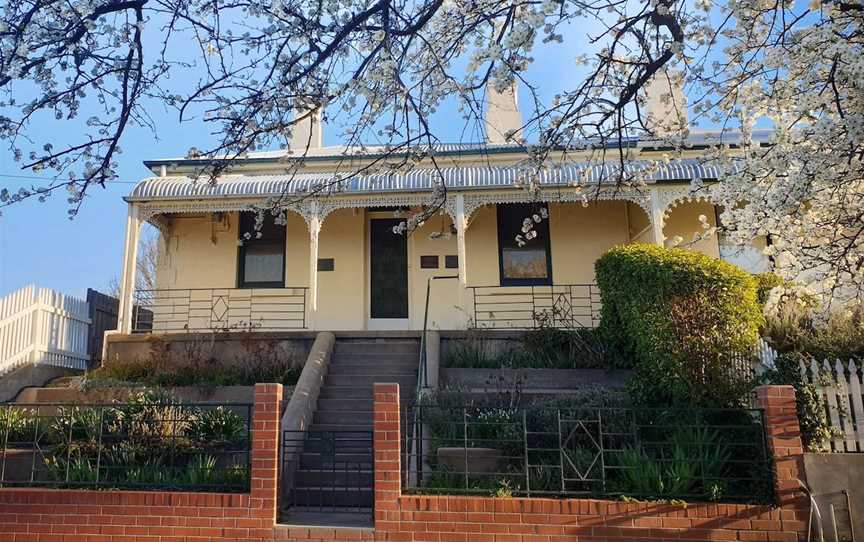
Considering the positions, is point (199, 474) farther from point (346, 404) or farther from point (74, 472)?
point (346, 404)

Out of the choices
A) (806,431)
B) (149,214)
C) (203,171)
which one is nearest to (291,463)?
(203,171)

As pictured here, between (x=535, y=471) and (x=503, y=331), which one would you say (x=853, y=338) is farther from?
(x=503, y=331)

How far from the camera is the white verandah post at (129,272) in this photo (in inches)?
449

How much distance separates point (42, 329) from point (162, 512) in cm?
642

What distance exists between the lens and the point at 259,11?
519cm

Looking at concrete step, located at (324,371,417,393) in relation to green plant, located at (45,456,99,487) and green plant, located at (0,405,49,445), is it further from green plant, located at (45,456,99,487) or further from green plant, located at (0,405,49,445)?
green plant, located at (0,405,49,445)

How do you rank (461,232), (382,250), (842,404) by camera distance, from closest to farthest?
(842,404) → (461,232) → (382,250)

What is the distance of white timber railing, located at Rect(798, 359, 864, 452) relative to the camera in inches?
236

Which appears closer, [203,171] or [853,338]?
[203,171]

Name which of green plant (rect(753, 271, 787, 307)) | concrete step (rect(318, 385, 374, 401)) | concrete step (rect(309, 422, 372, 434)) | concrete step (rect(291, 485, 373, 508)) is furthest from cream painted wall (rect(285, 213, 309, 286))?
green plant (rect(753, 271, 787, 307))

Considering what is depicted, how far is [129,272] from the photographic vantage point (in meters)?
11.8

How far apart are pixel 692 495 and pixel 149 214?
35.1 feet

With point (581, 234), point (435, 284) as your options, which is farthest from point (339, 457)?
point (581, 234)

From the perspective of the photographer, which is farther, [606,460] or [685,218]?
[685,218]
